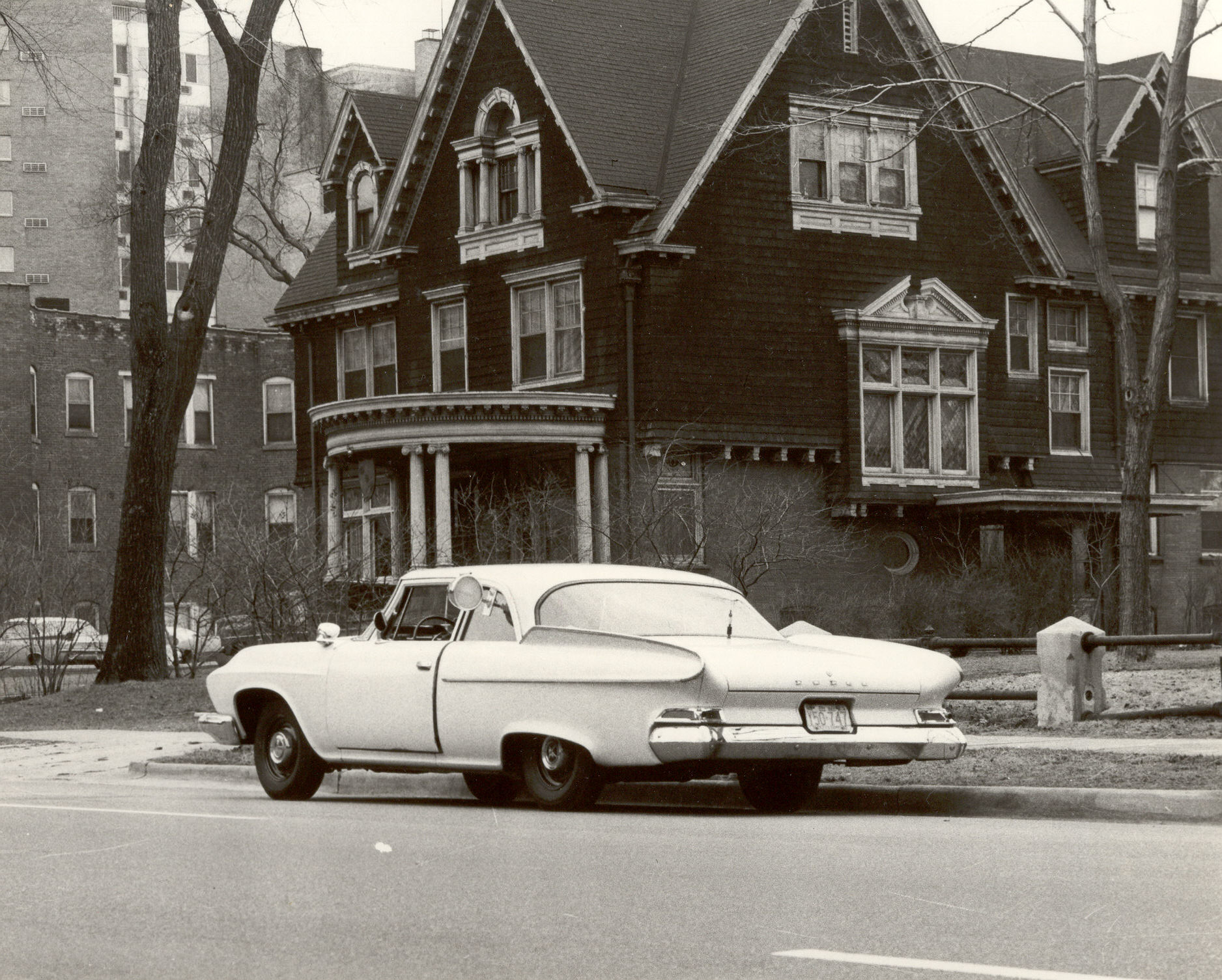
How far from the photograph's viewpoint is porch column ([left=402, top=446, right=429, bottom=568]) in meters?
30.9

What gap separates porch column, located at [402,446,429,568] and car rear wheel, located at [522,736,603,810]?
60.0 ft

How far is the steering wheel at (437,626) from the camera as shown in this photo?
13.2m

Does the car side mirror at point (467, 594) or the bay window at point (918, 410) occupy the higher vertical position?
the bay window at point (918, 410)

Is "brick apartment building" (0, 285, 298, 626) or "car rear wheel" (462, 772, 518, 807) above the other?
"brick apartment building" (0, 285, 298, 626)

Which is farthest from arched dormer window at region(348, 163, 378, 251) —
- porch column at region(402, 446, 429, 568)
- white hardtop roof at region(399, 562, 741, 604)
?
white hardtop roof at region(399, 562, 741, 604)

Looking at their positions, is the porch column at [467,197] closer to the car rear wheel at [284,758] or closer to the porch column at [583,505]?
the porch column at [583,505]

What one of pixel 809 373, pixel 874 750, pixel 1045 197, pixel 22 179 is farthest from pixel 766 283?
pixel 22 179

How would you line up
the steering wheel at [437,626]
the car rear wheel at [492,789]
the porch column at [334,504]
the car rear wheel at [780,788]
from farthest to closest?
the porch column at [334,504], the car rear wheel at [492,789], the steering wheel at [437,626], the car rear wheel at [780,788]

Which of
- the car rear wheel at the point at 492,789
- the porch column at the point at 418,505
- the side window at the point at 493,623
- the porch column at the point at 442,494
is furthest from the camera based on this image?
the porch column at the point at 442,494

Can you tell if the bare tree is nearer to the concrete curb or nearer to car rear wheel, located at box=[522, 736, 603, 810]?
the concrete curb

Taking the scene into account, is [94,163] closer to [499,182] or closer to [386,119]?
[386,119]

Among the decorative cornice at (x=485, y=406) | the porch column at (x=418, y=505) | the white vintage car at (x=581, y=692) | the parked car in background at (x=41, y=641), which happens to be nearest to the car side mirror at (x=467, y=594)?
the white vintage car at (x=581, y=692)

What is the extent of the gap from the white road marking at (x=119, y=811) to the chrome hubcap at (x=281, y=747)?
110 centimetres

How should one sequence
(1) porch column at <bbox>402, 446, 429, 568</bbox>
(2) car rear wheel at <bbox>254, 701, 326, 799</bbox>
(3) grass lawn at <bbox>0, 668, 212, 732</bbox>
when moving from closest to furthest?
(2) car rear wheel at <bbox>254, 701, 326, 799</bbox>, (3) grass lawn at <bbox>0, 668, 212, 732</bbox>, (1) porch column at <bbox>402, 446, 429, 568</bbox>
